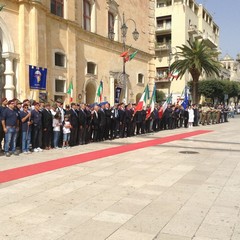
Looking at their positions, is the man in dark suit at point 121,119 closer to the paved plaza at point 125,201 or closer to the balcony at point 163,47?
the paved plaza at point 125,201

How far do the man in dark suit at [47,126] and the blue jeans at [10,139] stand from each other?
143cm

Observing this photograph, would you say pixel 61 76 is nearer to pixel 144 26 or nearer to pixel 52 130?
pixel 52 130

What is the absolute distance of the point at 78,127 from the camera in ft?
47.5

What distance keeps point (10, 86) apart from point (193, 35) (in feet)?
147

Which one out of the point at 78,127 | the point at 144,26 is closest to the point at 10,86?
the point at 78,127

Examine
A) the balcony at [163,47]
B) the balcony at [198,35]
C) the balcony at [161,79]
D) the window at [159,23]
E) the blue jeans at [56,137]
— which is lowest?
the blue jeans at [56,137]

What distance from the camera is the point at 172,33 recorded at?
56406 mm

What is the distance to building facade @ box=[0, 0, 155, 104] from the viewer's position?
20.6 meters

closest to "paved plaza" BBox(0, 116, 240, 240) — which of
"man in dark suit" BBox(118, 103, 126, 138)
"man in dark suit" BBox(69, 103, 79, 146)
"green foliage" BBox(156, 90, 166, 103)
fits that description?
"man in dark suit" BBox(69, 103, 79, 146)

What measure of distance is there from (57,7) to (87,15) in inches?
164

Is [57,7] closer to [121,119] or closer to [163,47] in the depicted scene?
[121,119]

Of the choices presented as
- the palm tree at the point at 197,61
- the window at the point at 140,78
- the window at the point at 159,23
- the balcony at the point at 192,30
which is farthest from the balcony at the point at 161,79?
the window at the point at 140,78

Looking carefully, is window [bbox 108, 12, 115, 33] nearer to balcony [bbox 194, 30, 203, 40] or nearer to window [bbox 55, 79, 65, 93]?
window [bbox 55, 79, 65, 93]

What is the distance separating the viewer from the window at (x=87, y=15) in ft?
89.9
